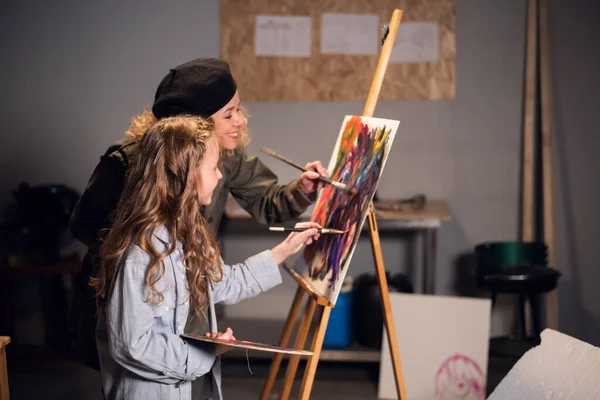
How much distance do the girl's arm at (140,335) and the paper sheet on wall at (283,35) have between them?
251 centimetres

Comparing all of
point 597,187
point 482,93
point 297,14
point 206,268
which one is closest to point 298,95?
point 297,14

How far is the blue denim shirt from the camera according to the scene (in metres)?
1.69

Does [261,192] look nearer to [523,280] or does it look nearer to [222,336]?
[222,336]

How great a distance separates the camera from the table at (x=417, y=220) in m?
3.44

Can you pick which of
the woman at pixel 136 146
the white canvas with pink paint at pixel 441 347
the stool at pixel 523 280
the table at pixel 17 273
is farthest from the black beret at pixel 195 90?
the table at pixel 17 273

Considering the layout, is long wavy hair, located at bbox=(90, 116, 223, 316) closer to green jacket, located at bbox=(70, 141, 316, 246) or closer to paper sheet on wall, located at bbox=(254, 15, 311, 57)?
green jacket, located at bbox=(70, 141, 316, 246)

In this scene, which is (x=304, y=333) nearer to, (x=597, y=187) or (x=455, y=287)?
(x=455, y=287)

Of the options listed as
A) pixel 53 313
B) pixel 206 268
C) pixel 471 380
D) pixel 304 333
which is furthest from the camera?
pixel 53 313

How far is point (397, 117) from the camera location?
4.04 meters

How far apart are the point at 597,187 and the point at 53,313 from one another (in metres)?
3.28

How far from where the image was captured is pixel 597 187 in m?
3.99

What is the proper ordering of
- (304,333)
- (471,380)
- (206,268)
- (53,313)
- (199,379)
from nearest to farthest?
(206,268) → (199,379) → (304,333) → (471,380) → (53,313)

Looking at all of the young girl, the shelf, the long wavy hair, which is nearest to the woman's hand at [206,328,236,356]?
the young girl

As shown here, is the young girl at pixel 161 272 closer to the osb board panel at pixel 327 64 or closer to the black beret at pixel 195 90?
the black beret at pixel 195 90
